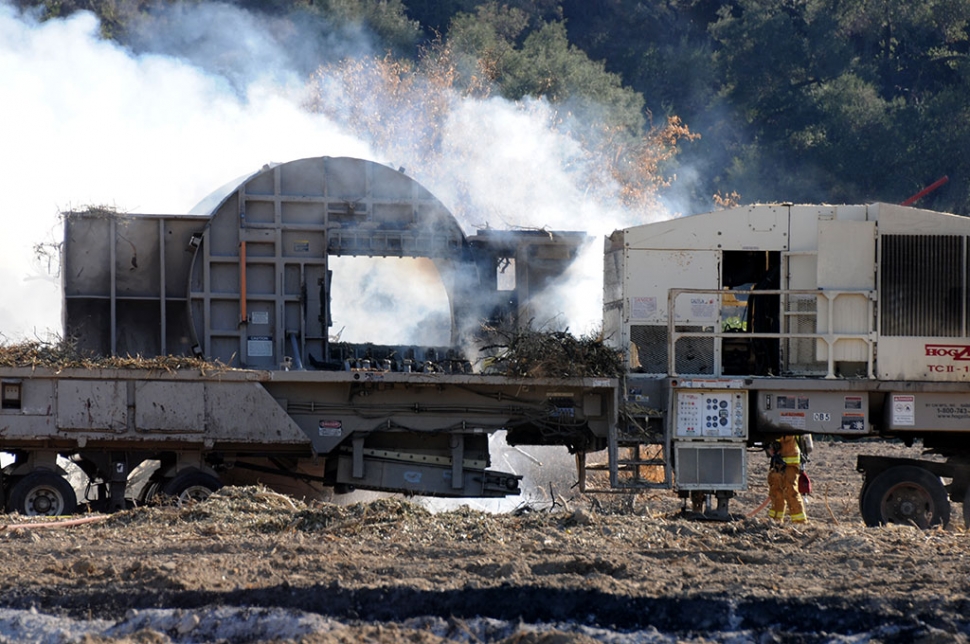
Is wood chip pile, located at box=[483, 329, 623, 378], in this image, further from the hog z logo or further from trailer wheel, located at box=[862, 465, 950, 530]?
the hog z logo

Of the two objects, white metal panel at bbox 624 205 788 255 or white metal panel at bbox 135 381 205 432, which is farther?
white metal panel at bbox 624 205 788 255

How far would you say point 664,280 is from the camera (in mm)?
14266

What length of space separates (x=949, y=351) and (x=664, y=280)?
3201 millimetres

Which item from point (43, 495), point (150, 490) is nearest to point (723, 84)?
point (150, 490)

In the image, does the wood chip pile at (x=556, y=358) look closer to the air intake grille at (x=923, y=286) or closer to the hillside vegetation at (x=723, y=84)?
the air intake grille at (x=923, y=286)

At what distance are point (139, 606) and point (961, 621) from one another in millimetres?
5036

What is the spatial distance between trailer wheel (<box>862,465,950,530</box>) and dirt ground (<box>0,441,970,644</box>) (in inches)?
83.6

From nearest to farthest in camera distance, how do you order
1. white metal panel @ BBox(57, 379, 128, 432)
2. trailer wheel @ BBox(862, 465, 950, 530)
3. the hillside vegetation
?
1. white metal panel @ BBox(57, 379, 128, 432)
2. trailer wheel @ BBox(862, 465, 950, 530)
3. the hillside vegetation

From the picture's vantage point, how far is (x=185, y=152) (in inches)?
889

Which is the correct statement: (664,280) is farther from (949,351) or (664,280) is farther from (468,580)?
(468,580)

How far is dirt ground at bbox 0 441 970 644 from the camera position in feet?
24.6

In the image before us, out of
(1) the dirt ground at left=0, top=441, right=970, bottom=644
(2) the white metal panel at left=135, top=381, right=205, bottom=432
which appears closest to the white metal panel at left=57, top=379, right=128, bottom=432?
(2) the white metal panel at left=135, top=381, right=205, bottom=432

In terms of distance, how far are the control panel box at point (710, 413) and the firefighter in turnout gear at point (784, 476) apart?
56cm

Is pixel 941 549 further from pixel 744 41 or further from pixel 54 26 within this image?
pixel 744 41
